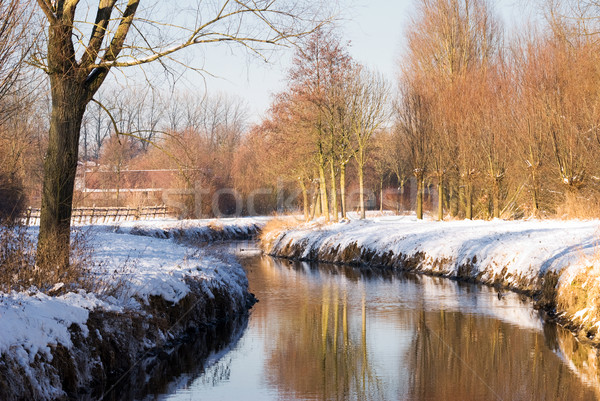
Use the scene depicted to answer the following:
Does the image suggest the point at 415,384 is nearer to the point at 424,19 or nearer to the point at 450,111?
the point at 450,111

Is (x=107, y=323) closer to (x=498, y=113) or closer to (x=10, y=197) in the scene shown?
(x=10, y=197)

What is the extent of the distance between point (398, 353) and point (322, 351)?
1202 millimetres

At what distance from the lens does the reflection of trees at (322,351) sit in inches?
344

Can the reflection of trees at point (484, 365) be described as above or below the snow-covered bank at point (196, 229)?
below

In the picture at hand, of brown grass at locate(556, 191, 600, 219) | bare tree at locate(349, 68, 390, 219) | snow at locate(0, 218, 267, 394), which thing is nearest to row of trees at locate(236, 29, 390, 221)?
bare tree at locate(349, 68, 390, 219)

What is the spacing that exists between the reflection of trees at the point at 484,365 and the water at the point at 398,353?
15 millimetres

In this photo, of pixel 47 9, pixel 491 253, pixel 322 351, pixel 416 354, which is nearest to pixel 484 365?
pixel 416 354

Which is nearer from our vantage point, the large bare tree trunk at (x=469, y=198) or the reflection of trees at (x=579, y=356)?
the reflection of trees at (x=579, y=356)

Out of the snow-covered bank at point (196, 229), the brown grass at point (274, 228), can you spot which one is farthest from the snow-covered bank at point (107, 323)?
the brown grass at point (274, 228)

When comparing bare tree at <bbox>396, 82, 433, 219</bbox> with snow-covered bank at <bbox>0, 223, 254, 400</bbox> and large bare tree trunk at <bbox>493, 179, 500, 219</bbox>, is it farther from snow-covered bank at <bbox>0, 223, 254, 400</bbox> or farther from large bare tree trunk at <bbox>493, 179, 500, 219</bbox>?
snow-covered bank at <bbox>0, 223, 254, 400</bbox>

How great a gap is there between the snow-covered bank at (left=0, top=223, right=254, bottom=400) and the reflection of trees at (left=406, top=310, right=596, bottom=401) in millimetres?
3764

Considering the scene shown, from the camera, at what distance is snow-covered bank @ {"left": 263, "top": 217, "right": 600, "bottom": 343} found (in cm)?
1271

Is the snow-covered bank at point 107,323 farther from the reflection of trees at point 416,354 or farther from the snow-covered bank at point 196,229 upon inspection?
the snow-covered bank at point 196,229

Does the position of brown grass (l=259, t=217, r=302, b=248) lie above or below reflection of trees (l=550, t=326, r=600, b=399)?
above
